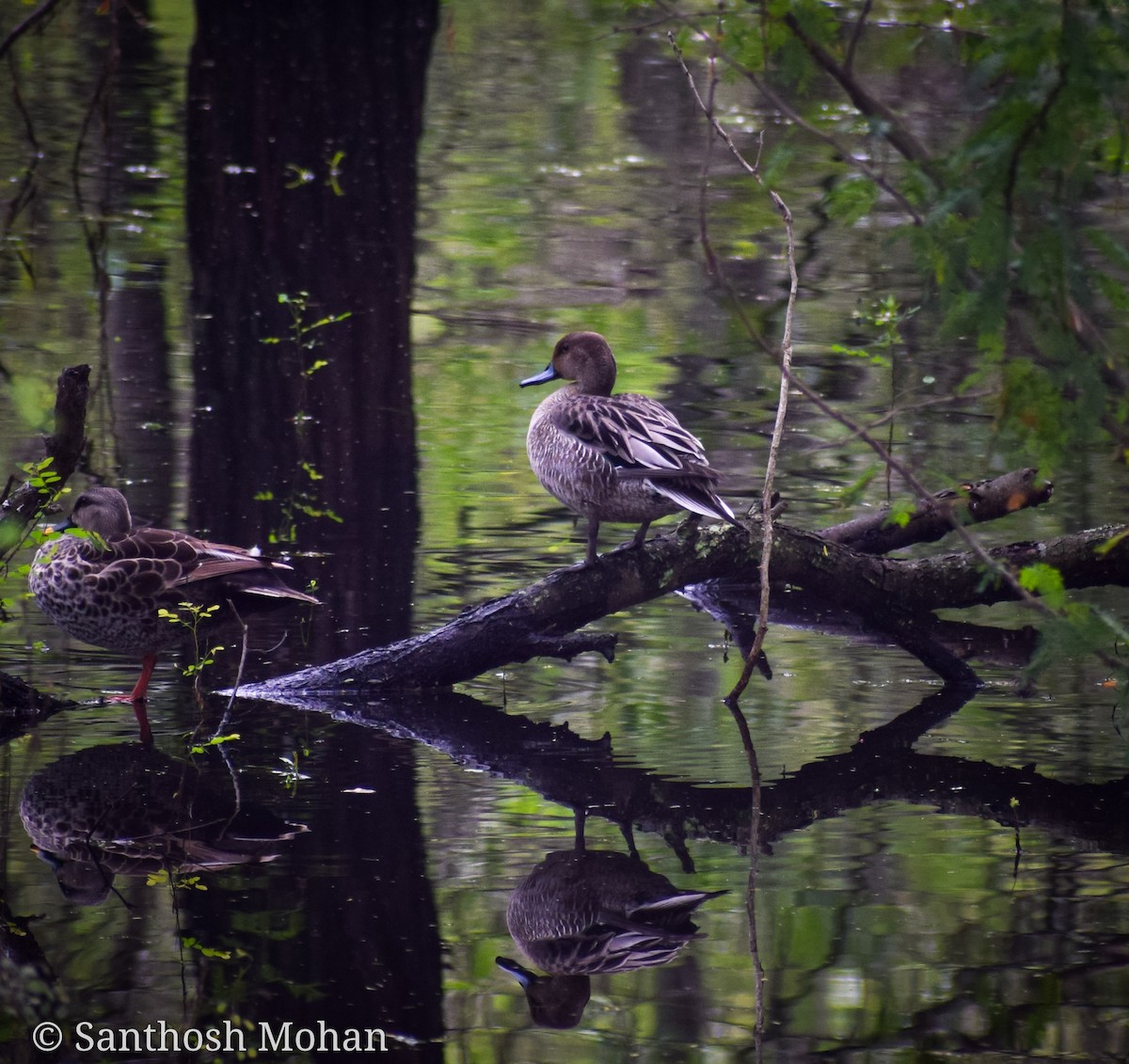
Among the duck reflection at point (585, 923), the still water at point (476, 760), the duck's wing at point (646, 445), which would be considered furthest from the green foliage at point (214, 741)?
the duck's wing at point (646, 445)

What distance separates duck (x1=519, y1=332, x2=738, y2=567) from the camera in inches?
256

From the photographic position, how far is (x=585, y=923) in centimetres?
481

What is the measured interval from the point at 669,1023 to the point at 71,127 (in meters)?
15.1

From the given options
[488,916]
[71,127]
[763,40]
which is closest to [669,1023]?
[488,916]

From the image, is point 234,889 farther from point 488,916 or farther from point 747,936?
point 747,936

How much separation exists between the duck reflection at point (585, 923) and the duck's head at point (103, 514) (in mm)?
2429

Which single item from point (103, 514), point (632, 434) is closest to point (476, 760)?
point (632, 434)

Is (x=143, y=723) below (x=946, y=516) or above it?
below

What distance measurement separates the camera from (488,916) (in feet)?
16.0

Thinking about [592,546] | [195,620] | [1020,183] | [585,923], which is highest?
[1020,183]

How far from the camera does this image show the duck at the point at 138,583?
634 cm

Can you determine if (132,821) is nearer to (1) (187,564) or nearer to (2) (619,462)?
(1) (187,564)

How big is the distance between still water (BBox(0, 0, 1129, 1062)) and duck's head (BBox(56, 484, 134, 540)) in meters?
0.53

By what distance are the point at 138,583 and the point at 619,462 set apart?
189cm
